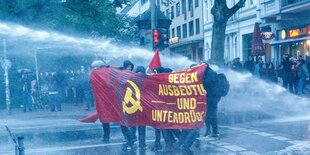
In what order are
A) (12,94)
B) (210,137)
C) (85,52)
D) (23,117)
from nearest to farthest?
(210,137)
(23,117)
(12,94)
(85,52)

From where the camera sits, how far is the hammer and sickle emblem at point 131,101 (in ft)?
30.1

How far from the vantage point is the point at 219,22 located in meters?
18.2

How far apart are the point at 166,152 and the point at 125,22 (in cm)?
4271

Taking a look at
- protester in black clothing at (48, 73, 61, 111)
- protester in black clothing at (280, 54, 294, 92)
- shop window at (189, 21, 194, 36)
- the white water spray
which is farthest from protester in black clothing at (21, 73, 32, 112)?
shop window at (189, 21, 194, 36)

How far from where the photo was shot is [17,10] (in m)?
21.3

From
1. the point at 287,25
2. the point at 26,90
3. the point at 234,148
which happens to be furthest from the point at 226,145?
the point at 287,25

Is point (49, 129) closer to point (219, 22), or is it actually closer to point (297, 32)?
point (219, 22)

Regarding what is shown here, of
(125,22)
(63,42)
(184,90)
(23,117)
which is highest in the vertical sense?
(125,22)

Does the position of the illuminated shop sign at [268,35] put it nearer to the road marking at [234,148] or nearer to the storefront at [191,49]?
the road marking at [234,148]

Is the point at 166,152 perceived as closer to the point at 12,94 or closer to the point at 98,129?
the point at 98,129

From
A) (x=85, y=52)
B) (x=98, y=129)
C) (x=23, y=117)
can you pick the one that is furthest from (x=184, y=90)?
(x=85, y=52)

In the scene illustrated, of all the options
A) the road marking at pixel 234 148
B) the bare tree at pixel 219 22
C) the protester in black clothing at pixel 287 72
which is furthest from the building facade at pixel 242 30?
the road marking at pixel 234 148

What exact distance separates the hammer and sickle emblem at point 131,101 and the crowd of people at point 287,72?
1109 cm

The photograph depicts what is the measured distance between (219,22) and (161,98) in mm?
9708
